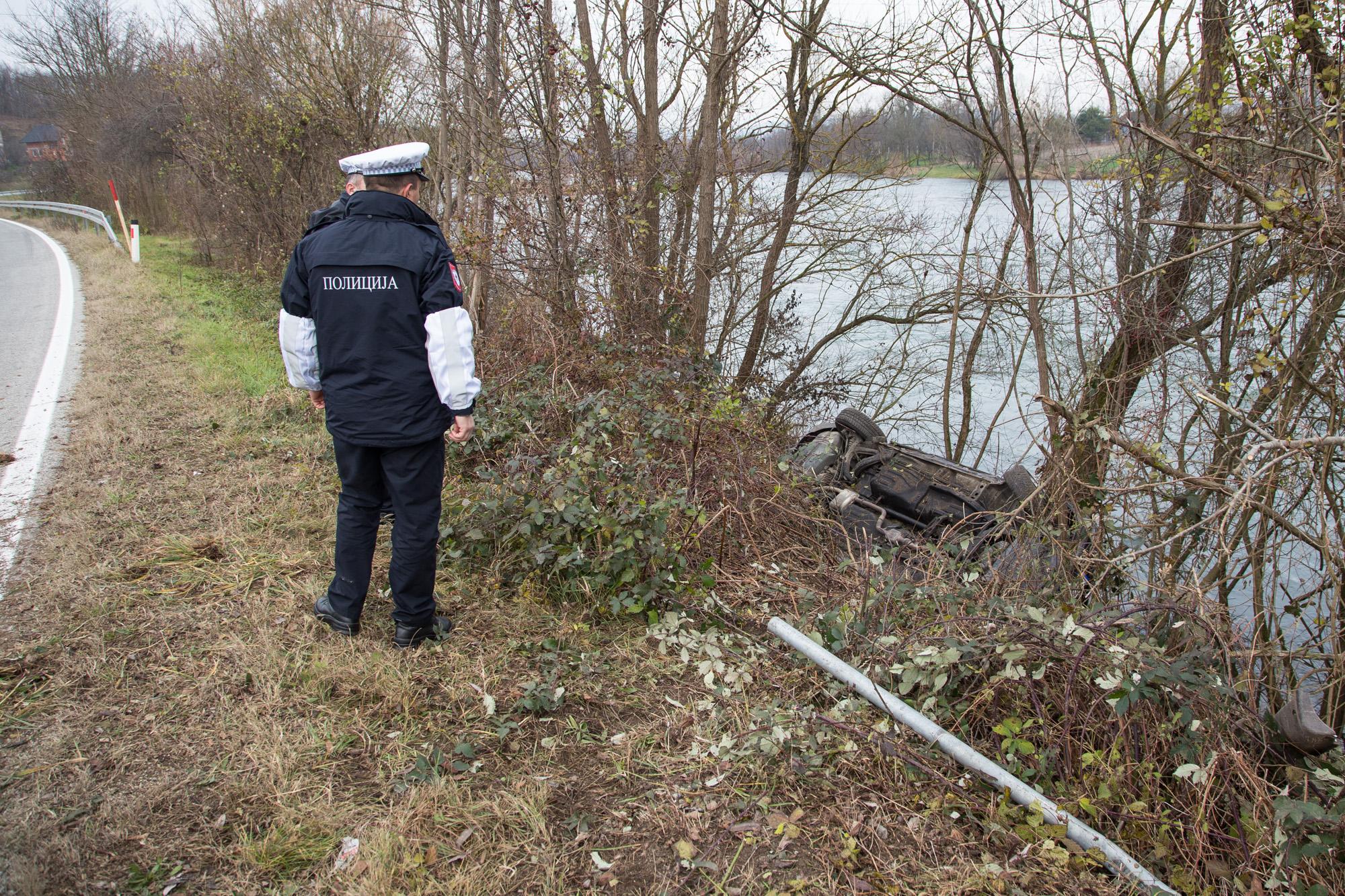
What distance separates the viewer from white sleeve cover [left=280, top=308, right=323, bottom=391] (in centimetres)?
329

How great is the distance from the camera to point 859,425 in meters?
7.36

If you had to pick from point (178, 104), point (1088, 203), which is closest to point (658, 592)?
point (1088, 203)

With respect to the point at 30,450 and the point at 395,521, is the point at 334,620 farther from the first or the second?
the point at 30,450

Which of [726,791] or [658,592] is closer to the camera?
[726,791]

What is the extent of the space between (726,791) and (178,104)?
18.7m

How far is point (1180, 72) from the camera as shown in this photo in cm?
730

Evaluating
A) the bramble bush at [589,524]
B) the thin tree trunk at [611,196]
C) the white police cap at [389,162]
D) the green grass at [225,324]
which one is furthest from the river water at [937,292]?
the white police cap at [389,162]

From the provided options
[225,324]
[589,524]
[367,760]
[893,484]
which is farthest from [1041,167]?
[225,324]

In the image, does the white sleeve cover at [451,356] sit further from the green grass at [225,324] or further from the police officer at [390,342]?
the green grass at [225,324]

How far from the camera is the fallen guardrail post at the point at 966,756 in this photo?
2445mm

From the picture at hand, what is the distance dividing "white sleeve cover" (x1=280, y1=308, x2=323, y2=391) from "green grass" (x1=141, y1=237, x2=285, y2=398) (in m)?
3.86

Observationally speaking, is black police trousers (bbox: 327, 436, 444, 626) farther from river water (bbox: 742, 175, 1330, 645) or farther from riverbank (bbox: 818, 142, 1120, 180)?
river water (bbox: 742, 175, 1330, 645)

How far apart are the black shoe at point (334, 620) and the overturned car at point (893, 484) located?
123 inches

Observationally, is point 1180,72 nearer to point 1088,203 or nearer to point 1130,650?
point 1088,203
